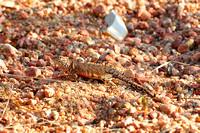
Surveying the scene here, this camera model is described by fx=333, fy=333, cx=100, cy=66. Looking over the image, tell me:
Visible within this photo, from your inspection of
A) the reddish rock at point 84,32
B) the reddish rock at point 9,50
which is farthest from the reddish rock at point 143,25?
the reddish rock at point 9,50

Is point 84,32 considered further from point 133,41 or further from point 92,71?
point 92,71

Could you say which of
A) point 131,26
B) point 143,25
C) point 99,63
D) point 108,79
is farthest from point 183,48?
point 108,79

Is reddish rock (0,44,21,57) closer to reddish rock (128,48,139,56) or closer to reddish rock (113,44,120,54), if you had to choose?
reddish rock (113,44,120,54)

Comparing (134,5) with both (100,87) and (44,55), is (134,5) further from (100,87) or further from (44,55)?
(100,87)

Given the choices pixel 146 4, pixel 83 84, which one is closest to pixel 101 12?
pixel 146 4

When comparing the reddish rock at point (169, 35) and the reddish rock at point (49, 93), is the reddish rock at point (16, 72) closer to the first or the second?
the reddish rock at point (49, 93)
